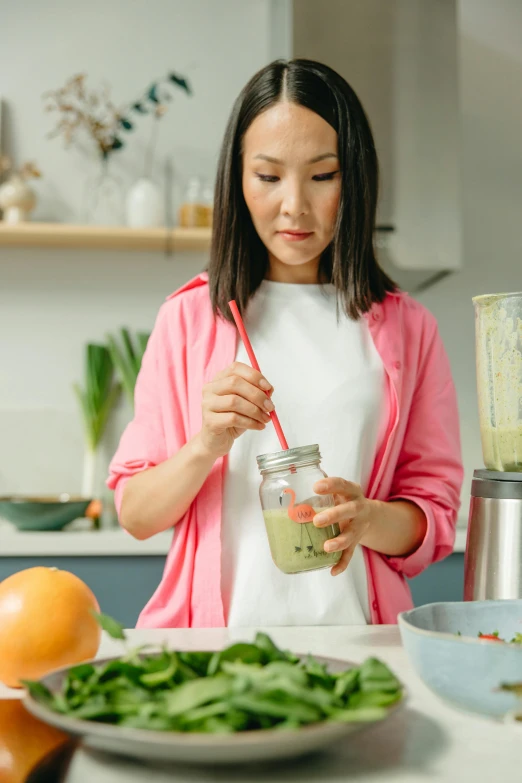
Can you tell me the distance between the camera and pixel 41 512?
7.29 ft

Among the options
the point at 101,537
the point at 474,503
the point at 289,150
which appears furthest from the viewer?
the point at 101,537

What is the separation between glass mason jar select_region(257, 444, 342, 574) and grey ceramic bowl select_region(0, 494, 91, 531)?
1388mm

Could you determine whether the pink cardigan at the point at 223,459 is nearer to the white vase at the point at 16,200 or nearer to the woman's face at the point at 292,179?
the woman's face at the point at 292,179

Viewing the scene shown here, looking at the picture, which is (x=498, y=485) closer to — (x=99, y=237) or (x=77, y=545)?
(x=77, y=545)

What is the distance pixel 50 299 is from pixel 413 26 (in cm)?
138

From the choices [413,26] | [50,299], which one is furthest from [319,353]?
[50,299]

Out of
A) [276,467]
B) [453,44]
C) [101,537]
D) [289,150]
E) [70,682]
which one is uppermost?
[453,44]

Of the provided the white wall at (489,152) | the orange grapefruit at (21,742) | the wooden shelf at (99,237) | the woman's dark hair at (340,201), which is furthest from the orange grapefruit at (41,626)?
Answer: the white wall at (489,152)

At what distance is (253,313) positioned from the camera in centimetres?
137

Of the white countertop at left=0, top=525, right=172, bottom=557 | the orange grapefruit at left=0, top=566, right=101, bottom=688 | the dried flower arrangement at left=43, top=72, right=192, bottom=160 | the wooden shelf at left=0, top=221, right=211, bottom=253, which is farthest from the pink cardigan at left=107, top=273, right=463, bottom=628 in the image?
the dried flower arrangement at left=43, top=72, right=192, bottom=160

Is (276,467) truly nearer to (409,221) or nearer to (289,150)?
(289,150)

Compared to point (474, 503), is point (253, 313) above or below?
above

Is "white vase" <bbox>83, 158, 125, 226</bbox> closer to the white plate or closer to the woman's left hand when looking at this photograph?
the woman's left hand

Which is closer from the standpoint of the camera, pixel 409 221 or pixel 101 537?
pixel 101 537
